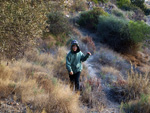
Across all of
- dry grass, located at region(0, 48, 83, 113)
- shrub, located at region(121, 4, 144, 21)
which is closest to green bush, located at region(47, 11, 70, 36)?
dry grass, located at region(0, 48, 83, 113)

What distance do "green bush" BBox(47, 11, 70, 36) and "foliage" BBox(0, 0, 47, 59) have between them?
643 centimetres

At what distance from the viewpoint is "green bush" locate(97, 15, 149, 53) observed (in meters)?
10.4

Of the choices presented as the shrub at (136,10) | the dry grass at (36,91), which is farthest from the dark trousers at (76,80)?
the shrub at (136,10)

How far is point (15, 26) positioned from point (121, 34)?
29.0 ft

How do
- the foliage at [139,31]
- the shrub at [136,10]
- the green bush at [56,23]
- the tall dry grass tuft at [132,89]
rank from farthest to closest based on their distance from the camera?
the shrub at [136,10], the green bush at [56,23], the foliage at [139,31], the tall dry grass tuft at [132,89]

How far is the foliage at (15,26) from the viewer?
11.1ft

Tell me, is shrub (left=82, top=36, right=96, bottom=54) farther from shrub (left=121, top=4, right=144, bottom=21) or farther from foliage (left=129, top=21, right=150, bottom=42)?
shrub (left=121, top=4, right=144, bottom=21)

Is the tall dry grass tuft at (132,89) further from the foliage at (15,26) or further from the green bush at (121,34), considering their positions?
the green bush at (121,34)

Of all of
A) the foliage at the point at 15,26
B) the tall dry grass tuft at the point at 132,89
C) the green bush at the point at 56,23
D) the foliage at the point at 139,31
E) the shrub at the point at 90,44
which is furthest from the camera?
the shrub at the point at 90,44

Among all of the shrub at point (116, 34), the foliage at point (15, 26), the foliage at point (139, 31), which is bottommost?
the shrub at point (116, 34)

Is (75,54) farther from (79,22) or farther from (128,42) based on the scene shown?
(79,22)

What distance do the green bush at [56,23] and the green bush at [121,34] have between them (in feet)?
9.81

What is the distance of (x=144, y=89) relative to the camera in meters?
5.13

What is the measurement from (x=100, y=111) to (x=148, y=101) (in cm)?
112
